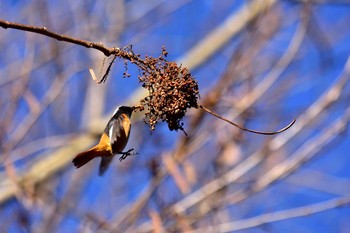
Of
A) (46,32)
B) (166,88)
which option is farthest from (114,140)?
(46,32)

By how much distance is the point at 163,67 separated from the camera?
A: 136 centimetres

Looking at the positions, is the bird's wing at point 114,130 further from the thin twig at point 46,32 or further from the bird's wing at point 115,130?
the thin twig at point 46,32

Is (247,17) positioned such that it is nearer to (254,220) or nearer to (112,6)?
(112,6)

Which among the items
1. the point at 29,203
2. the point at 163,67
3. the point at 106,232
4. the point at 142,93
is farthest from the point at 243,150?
the point at 163,67

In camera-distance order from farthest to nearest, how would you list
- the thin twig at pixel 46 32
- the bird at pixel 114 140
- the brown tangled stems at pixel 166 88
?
the bird at pixel 114 140, the brown tangled stems at pixel 166 88, the thin twig at pixel 46 32

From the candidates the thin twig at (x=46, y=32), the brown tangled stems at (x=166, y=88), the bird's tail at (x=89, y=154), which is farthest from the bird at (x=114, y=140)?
the thin twig at (x=46, y=32)

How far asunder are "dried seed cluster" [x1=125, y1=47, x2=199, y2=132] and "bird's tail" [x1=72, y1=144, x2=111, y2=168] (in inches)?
6.1

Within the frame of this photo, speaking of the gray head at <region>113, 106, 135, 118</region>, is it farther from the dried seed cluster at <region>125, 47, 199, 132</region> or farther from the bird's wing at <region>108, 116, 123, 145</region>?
the dried seed cluster at <region>125, 47, 199, 132</region>

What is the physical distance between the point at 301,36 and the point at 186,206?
87 cm

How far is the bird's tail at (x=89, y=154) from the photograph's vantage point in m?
1.40

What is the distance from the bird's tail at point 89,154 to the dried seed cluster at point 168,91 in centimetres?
16

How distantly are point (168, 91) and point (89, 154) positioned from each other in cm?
26

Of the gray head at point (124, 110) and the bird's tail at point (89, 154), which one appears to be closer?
the bird's tail at point (89, 154)

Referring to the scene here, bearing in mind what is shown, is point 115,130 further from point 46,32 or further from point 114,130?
point 46,32
